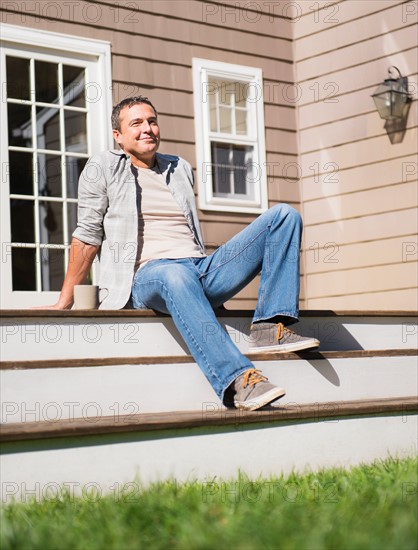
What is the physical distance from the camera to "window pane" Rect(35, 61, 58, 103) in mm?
5070

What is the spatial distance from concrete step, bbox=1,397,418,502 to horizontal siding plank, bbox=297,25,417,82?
2765 millimetres

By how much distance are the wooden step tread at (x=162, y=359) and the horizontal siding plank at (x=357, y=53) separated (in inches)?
94.1

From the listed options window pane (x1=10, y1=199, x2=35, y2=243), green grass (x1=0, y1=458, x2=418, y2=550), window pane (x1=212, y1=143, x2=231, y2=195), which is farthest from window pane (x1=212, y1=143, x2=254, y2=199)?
green grass (x1=0, y1=458, x2=418, y2=550)

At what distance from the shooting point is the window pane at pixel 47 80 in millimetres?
5070

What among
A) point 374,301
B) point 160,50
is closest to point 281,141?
point 160,50

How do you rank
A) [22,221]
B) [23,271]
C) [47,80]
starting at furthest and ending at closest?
1. [22,221]
2. [23,271]
3. [47,80]

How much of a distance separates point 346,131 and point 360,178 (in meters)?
0.32

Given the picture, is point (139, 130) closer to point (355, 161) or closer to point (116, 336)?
point (116, 336)

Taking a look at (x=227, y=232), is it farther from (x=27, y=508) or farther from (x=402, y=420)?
(x=27, y=508)

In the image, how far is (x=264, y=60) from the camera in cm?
573

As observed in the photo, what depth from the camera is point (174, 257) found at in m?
3.27

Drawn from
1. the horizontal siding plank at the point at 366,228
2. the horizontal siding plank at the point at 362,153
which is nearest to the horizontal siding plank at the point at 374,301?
the horizontal siding plank at the point at 366,228

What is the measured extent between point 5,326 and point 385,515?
4.51 feet

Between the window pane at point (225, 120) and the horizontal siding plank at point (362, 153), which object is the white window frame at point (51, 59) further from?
the horizontal siding plank at point (362, 153)
